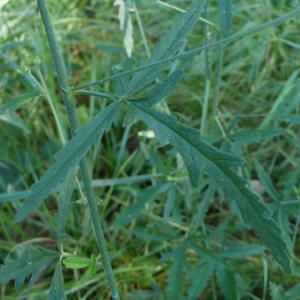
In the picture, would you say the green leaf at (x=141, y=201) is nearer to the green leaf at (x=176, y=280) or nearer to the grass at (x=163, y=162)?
the grass at (x=163, y=162)

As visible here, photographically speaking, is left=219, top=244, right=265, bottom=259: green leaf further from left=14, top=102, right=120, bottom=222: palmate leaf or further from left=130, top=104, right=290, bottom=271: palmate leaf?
left=14, top=102, right=120, bottom=222: palmate leaf

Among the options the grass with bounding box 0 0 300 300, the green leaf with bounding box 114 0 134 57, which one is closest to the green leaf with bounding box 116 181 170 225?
the grass with bounding box 0 0 300 300

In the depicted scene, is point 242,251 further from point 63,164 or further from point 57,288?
point 63,164

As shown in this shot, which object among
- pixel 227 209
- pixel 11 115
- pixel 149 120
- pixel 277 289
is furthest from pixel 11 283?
pixel 149 120

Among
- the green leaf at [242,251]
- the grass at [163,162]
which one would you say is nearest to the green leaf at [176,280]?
the grass at [163,162]

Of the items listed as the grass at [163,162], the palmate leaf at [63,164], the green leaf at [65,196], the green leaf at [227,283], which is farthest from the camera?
the grass at [163,162]

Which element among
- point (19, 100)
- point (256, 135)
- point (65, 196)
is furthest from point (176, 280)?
point (19, 100)
